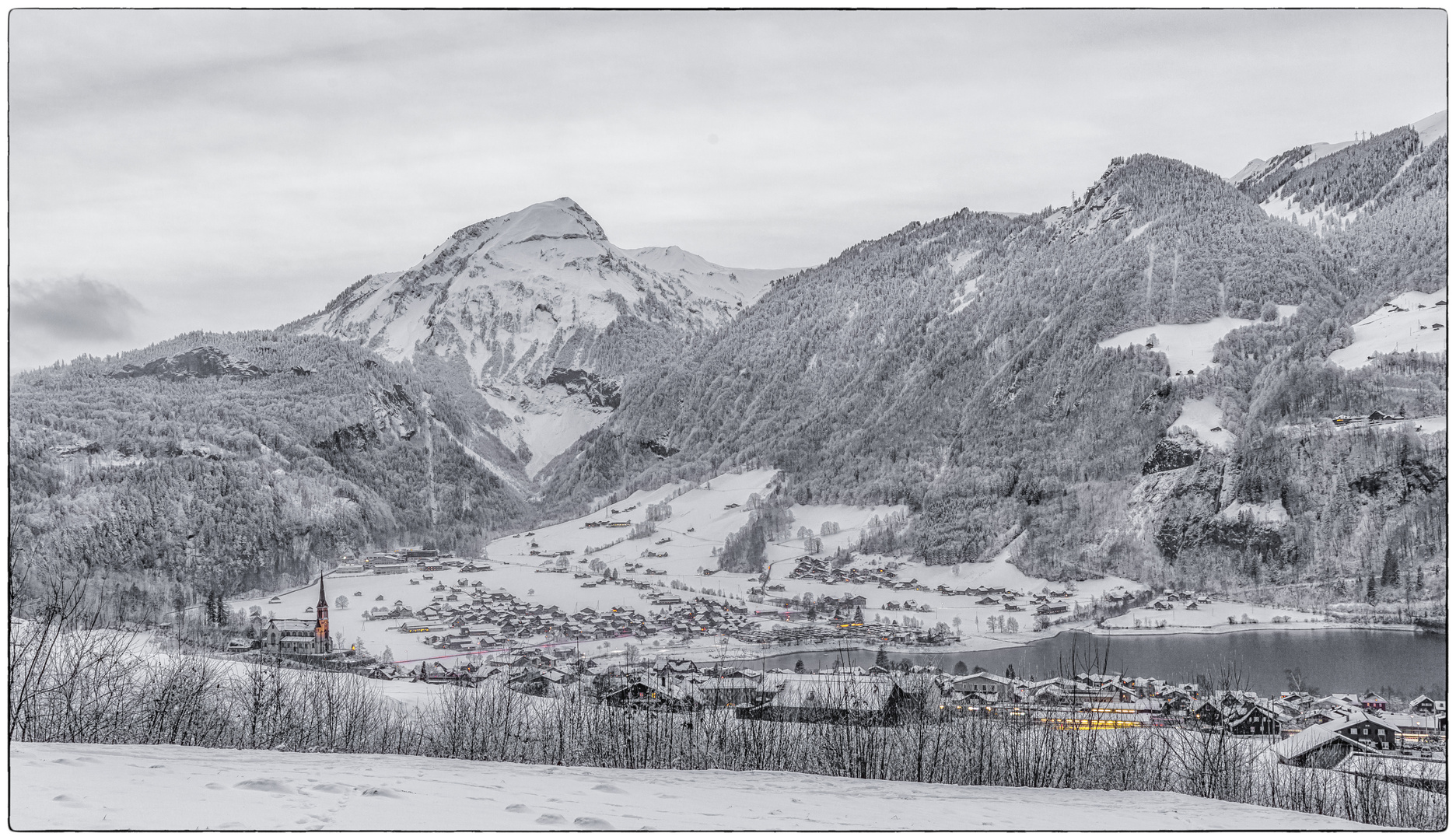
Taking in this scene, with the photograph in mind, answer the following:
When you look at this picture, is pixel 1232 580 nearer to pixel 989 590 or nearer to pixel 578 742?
pixel 989 590

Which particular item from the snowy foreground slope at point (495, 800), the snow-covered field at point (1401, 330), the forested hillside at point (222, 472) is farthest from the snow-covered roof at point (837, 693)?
the snow-covered field at point (1401, 330)

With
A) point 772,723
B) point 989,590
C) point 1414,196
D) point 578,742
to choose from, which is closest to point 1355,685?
point 989,590

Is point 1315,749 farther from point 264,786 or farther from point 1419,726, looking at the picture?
point 264,786

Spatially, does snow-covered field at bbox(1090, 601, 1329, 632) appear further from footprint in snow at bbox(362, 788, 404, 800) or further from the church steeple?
footprint in snow at bbox(362, 788, 404, 800)

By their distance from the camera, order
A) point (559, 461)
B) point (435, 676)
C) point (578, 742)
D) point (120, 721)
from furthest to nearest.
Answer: point (559, 461) → point (435, 676) → point (578, 742) → point (120, 721)

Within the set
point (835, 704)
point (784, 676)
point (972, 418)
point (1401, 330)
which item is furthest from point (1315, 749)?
point (972, 418)

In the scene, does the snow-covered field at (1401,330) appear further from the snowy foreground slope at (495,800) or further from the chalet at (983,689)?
the snowy foreground slope at (495,800)

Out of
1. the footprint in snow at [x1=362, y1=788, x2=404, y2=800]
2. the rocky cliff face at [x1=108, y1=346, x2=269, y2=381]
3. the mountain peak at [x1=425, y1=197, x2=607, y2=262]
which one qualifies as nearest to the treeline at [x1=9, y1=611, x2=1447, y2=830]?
the footprint in snow at [x1=362, y1=788, x2=404, y2=800]
